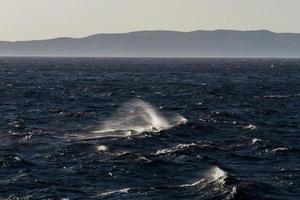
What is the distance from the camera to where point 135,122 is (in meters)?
71.7

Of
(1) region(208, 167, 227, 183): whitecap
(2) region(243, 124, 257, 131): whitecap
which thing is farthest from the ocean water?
(2) region(243, 124, 257, 131): whitecap

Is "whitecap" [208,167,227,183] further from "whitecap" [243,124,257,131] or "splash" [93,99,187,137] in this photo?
"whitecap" [243,124,257,131]

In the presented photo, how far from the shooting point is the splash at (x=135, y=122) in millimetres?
64000

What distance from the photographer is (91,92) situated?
411 feet

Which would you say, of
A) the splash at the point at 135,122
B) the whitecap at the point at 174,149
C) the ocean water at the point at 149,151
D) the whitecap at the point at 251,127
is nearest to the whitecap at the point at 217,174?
the ocean water at the point at 149,151

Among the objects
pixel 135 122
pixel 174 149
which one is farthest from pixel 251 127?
pixel 174 149

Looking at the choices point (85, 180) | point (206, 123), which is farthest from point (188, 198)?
point (206, 123)

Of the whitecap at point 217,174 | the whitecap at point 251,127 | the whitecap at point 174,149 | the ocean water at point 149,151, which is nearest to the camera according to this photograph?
the ocean water at point 149,151

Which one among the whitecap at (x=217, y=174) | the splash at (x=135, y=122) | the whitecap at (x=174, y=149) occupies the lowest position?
the splash at (x=135, y=122)

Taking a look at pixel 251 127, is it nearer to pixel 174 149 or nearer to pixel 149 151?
pixel 174 149

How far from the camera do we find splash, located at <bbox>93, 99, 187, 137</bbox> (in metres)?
64.0

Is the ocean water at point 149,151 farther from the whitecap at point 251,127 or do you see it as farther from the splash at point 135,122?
the whitecap at point 251,127

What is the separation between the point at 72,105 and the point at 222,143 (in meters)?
43.0

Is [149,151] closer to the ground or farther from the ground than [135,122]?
farther from the ground
